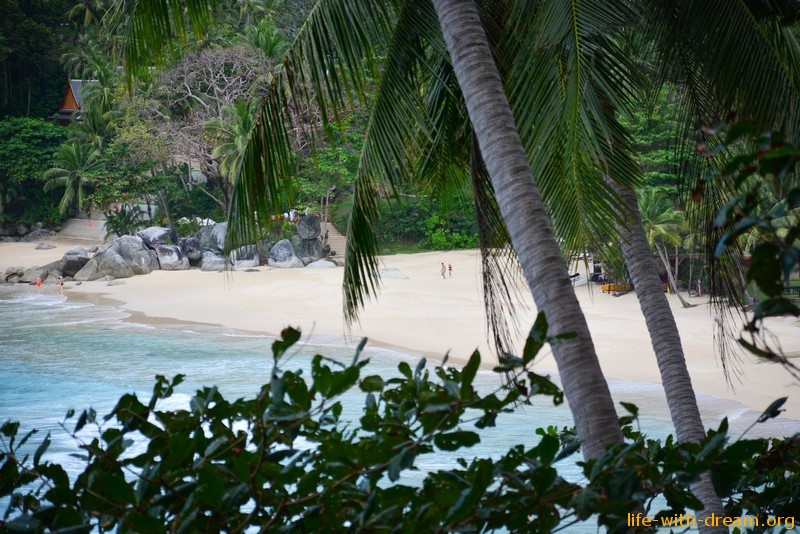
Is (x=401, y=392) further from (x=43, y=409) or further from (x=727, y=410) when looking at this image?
(x=43, y=409)

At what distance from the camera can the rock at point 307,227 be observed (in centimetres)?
2912

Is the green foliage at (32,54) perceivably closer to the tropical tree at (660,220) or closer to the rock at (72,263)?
the rock at (72,263)

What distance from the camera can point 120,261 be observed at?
28359 millimetres

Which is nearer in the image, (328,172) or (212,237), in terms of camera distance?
(328,172)

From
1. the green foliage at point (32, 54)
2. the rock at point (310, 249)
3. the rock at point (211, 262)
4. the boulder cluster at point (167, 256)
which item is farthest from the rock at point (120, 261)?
the green foliage at point (32, 54)

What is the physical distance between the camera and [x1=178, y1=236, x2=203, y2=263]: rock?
29.9 metres

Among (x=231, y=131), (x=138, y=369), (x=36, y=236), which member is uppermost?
(x=231, y=131)

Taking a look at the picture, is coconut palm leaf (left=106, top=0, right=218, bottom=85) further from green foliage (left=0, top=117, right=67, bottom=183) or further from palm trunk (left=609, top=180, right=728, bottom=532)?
green foliage (left=0, top=117, right=67, bottom=183)

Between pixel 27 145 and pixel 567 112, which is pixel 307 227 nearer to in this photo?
pixel 27 145

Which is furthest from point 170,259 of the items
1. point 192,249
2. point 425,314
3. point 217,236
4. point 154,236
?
point 425,314

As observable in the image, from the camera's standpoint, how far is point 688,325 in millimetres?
16859

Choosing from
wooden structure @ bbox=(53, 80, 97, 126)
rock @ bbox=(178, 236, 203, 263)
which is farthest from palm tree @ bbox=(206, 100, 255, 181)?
wooden structure @ bbox=(53, 80, 97, 126)

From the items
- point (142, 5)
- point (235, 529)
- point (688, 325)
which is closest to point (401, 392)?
point (235, 529)

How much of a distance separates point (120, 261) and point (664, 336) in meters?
26.7
